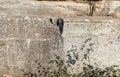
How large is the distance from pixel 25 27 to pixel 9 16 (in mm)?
243

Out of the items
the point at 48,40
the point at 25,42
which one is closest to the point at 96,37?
the point at 48,40

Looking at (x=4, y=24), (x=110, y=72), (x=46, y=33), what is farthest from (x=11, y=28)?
(x=110, y=72)

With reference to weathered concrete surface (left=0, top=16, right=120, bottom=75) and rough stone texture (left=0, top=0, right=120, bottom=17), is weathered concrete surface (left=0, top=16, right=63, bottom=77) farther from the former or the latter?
rough stone texture (left=0, top=0, right=120, bottom=17)

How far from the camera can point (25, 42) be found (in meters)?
4.42

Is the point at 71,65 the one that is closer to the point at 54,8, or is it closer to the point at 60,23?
the point at 60,23

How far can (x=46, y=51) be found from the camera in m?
4.48

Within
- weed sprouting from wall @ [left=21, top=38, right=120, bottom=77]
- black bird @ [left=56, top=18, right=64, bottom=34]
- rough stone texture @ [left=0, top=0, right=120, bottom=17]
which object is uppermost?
rough stone texture @ [left=0, top=0, right=120, bottom=17]

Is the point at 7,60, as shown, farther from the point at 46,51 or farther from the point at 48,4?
the point at 48,4

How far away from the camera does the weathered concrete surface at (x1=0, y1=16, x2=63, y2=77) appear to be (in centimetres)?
434

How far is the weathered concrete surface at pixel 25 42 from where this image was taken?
4344mm

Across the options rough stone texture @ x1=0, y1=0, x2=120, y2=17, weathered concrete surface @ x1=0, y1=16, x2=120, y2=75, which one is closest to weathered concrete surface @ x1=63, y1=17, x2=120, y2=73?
weathered concrete surface @ x1=0, y1=16, x2=120, y2=75

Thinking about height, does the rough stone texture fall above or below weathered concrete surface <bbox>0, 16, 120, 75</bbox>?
above

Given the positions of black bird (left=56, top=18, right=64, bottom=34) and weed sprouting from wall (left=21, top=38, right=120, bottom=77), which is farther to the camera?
weed sprouting from wall (left=21, top=38, right=120, bottom=77)

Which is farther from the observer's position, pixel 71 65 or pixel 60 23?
pixel 71 65
